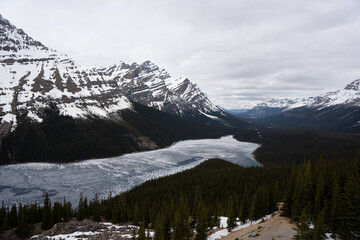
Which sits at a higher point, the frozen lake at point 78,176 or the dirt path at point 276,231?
the dirt path at point 276,231

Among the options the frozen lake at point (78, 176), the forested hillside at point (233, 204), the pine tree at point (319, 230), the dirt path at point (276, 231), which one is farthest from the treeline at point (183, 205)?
the pine tree at point (319, 230)

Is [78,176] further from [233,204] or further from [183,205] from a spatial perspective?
[233,204]

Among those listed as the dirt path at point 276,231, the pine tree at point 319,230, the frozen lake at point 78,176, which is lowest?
the frozen lake at point 78,176

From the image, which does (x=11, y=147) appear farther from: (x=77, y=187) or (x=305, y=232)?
(x=305, y=232)

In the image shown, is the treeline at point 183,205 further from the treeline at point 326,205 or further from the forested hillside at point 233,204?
the treeline at point 326,205

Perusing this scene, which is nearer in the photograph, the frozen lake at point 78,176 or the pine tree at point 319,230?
the pine tree at point 319,230

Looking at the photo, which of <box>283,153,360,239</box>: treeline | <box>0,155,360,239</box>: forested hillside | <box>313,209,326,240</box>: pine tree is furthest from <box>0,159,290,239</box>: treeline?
<box>313,209,326,240</box>: pine tree

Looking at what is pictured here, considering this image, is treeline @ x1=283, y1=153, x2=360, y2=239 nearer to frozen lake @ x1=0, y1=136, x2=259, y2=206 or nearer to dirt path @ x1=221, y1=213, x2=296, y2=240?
dirt path @ x1=221, y1=213, x2=296, y2=240

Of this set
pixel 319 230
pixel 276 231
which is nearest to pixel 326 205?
pixel 319 230
